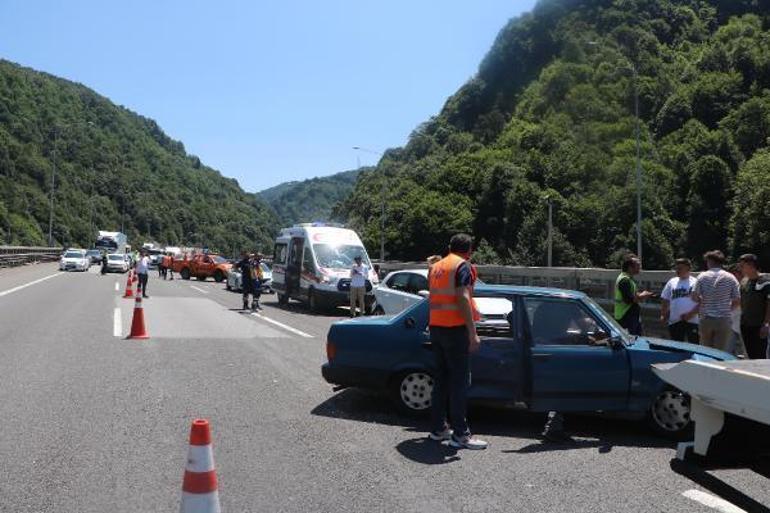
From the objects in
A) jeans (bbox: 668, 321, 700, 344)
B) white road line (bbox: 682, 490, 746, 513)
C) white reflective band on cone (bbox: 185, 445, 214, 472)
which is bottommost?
white road line (bbox: 682, 490, 746, 513)

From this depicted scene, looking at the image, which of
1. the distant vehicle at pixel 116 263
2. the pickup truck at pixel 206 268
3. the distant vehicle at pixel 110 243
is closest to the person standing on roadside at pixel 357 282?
the pickup truck at pixel 206 268

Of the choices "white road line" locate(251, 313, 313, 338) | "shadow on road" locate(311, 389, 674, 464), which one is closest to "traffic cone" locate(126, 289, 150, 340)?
"white road line" locate(251, 313, 313, 338)

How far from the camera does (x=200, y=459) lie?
150 inches

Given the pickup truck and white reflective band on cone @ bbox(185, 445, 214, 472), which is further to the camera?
the pickup truck

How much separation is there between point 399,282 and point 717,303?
823cm

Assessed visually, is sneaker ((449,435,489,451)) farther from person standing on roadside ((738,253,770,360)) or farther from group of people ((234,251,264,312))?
group of people ((234,251,264,312))

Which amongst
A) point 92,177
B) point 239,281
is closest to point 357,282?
point 239,281

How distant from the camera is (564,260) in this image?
290 feet

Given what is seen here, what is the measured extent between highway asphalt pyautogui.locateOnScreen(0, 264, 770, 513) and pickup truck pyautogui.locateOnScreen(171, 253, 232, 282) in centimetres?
3113

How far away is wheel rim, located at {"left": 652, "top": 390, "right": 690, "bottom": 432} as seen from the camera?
727 centimetres

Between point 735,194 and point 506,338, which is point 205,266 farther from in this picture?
point 735,194

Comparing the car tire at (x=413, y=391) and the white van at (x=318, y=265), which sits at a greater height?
the white van at (x=318, y=265)

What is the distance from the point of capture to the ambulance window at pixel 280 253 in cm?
2422

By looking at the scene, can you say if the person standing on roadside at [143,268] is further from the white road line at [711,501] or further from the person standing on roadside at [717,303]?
the white road line at [711,501]
